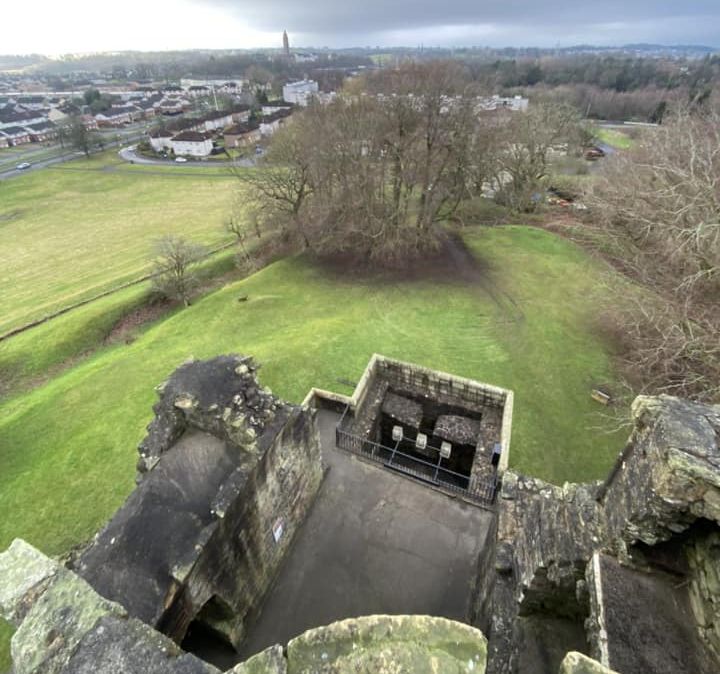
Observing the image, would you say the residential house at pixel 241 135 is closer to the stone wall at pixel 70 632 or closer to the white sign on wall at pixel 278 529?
the white sign on wall at pixel 278 529

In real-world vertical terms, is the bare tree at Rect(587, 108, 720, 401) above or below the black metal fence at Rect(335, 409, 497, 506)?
above

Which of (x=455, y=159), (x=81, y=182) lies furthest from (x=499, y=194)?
(x=81, y=182)

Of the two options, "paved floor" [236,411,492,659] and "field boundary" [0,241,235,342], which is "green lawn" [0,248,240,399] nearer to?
"field boundary" [0,241,235,342]

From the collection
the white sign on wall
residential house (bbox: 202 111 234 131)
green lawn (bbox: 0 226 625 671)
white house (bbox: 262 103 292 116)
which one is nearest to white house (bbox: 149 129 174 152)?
residential house (bbox: 202 111 234 131)

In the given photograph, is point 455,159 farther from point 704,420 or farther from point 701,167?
point 704,420

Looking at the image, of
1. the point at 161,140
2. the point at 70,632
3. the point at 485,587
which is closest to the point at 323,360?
the point at 485,587

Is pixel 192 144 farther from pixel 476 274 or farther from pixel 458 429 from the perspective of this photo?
pixel 458 429
